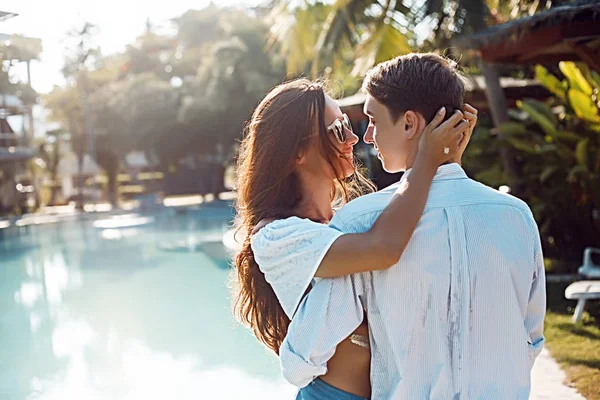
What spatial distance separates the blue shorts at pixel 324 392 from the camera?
1.49 meters

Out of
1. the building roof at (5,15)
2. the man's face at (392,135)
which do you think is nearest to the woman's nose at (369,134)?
the man's face at (392,135)

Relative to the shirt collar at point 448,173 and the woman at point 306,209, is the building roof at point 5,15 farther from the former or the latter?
the shirt collar at point 448,173

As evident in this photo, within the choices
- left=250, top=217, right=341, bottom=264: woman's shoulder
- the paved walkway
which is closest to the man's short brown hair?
left=250, top=217, right=341, bottom=264: woman's shoulder

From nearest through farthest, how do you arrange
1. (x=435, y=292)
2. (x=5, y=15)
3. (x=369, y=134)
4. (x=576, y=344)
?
(x=435, y=292) < (x=369, y=134) < (x=5, y=15) < (x=576, y=344)

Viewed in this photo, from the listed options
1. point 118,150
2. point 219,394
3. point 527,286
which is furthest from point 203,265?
point 118,150

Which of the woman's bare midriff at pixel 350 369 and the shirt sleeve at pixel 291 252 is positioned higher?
the shirt sleeve at pixel 291 252

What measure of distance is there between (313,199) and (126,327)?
799 cm

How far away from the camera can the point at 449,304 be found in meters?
1.30

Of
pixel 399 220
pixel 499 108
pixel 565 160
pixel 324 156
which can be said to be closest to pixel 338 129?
pixel 324 156

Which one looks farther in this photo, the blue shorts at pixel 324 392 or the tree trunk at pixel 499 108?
the tree trunk at pixel 499 108

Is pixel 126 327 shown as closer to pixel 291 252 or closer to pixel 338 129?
pixel 338 129

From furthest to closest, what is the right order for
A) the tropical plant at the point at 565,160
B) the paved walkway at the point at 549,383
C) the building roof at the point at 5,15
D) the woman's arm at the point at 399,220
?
1. the tropical plant at the point at 565,160
2. the building roof at the point at 5,15
3. the paved walkway at the point at 549,383
4. the woman's arm at the point at 399,220

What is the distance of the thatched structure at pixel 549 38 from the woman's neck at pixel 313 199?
459 cm

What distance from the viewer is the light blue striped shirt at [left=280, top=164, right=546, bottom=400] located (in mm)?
1296
